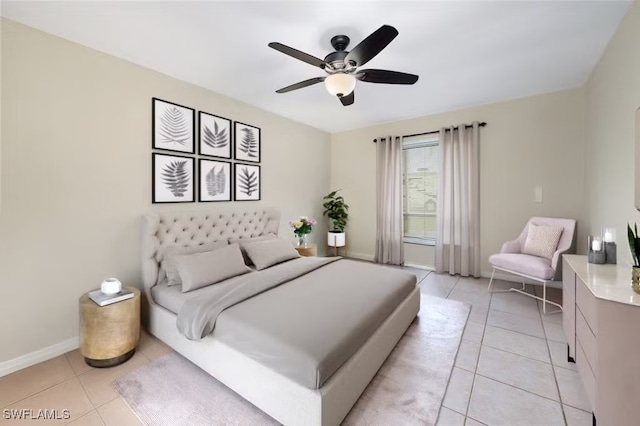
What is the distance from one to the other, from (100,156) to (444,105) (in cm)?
437

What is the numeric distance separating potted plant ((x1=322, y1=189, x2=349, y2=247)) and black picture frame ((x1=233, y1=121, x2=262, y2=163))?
6.09ft

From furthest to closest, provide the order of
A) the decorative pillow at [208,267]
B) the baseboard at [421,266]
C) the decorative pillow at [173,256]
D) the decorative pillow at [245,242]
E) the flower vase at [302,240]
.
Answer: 1. the baseboard at [421,266]
2. the flower vase at [302,240]
3. the decorative pillow at [245,242]
4. the decorative pillow at [173,256]
5. the decorative pillow at [208,267]

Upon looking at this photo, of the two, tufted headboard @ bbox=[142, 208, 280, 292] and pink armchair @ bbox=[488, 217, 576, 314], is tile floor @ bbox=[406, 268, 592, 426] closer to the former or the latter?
pink armchair @ bbox=[488, 217, 576, 314]

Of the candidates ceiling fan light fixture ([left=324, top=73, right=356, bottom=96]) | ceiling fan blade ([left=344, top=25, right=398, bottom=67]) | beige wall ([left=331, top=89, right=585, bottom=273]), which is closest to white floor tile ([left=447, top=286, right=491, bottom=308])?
beige wall ([left=331, top=89, right=585, bottom=273])

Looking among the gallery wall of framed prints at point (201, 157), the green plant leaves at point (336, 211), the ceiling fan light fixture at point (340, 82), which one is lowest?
the green plant leaves at point (336, 211)

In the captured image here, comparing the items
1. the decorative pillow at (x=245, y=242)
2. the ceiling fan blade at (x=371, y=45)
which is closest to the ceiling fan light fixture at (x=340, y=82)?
the ceiling fan blade at (x=371, y=45)

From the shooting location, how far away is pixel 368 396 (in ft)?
5.48

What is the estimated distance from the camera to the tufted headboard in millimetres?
2518

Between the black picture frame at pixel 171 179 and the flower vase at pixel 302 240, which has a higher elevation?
the black picture frame at pixel 171 179

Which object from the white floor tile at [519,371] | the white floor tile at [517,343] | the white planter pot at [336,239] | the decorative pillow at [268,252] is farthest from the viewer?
the white planter pot at [336,239]

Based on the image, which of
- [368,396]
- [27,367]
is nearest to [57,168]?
[27,367]

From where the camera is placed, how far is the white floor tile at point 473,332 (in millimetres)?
2338

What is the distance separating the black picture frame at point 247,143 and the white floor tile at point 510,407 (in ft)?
11.4

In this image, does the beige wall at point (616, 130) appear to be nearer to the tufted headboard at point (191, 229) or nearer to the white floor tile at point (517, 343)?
the white floor tile at point (517, 343)
